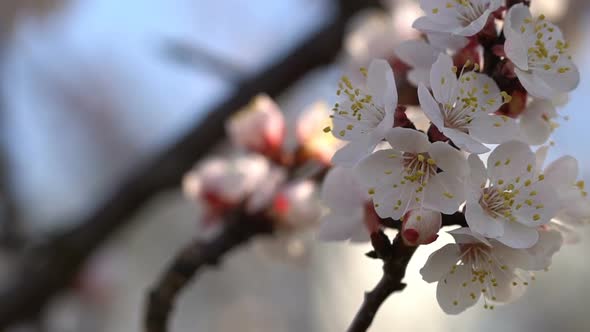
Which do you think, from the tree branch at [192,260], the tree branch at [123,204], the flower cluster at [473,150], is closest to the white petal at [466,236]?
the flower cluster at [473,150]

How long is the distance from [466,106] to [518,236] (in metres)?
0.12

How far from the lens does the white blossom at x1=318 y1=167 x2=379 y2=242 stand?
0.72 m

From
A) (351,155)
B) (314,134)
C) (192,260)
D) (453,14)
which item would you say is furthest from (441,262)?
(314,134)

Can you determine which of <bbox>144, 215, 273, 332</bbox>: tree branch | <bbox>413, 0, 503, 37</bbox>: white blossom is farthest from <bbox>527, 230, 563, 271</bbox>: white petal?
<bbox>144, 215, 273, 332</bbox>: tree branch

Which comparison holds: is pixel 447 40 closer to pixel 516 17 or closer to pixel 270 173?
pixel 516 17

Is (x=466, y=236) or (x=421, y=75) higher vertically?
(x=421, y=75)

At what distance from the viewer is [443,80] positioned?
623 millimetres

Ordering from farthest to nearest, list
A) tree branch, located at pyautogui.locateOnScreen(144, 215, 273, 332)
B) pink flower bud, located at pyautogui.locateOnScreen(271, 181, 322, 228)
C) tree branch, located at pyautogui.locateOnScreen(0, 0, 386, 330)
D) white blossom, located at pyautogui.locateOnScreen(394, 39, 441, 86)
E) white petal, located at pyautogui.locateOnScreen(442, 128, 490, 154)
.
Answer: tree branch, located at pyautogui.locateOnScreen(0, 0, 386, 330)
pink flower bud, located at pyautogui.locateOnScreen(271, 181, 322, 228)
tree branch, located at pyautogui.locateOnScreen(144, 215, 273, 332)
white blossom, located at pyautogui.locateOnScreen(394, 39, 441, 86)
white petal, located at pyautogui.locateOnScreen(442, 128, 490, 154)

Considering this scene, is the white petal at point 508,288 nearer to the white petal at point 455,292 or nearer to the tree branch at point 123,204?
the white petal at point 455,292

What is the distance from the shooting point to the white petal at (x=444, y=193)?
0.60m

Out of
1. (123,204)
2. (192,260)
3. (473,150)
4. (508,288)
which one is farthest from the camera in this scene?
(123,204)

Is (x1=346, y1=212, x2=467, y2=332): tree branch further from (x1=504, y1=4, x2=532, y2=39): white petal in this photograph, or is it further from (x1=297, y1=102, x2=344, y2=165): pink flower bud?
(x1=297, y1=102, x2=344, y2=165): pink flower bud

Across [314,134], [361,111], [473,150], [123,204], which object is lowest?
[473,150]

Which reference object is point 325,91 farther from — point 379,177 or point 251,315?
point 251,315
